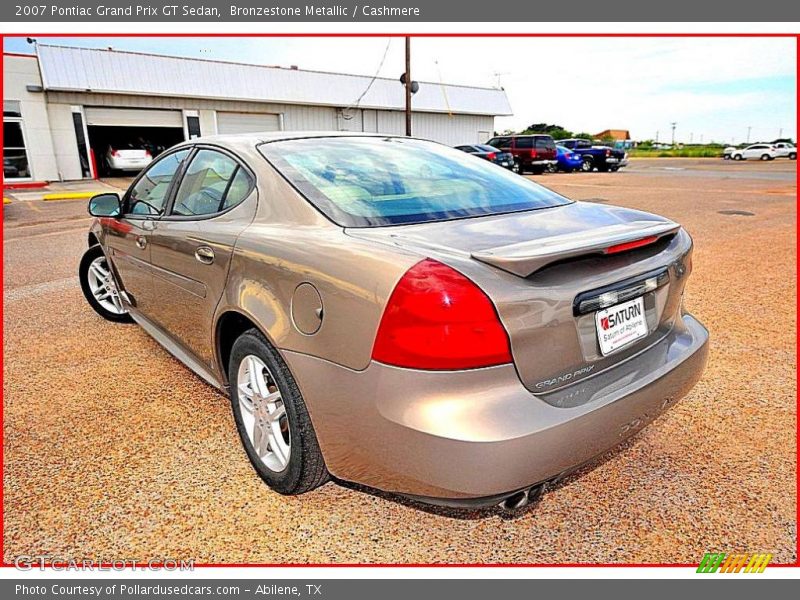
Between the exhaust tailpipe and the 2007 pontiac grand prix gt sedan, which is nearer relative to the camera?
the 2007 pontiac grand prix gt sedan

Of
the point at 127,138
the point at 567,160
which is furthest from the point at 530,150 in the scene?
the point at 127,138

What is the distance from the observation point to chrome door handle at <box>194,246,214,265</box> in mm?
2559

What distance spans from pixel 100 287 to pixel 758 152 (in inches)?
1991

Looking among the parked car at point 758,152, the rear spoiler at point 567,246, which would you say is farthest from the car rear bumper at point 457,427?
the parked car at point 758,152

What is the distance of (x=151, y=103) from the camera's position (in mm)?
21984

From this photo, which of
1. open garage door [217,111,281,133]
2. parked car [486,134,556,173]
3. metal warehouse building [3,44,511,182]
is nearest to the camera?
metal warehouse building [3,44,511,182]

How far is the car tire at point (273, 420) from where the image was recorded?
2127 millimetres

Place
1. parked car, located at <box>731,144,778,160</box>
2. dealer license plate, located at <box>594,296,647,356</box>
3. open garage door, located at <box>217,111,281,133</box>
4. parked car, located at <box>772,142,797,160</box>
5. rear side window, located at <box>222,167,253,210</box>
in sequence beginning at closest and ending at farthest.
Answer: dealer license plate, located at <box>594,296,647,356</box> → rear side window, located at <box>222,167,253,210</box> → open garage door, located at <box>217,111,281,133</box> → parked car, located at <box>731,144,778,160</box> → parked car, located at <box>772,142,797,160</box>

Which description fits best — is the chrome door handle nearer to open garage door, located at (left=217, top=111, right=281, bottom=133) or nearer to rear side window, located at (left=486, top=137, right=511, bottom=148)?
open garage door, located at (left=217, top=111, right=281, bottom=133)

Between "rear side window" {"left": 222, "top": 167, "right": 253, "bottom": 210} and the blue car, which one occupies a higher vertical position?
"rear side window" {"left": 222, "top": 167, "right": 253, "bottom": 210}

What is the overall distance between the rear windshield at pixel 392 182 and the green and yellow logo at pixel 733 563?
5.08ft

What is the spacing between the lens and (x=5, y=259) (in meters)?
7.43

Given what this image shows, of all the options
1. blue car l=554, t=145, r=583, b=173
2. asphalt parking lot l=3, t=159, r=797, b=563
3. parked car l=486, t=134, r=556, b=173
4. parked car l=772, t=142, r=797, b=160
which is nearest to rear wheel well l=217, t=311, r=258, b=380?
asphalt parking lot l=3, t=159, r=797, b=563

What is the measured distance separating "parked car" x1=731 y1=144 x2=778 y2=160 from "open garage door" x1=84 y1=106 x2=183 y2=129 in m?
41.9
